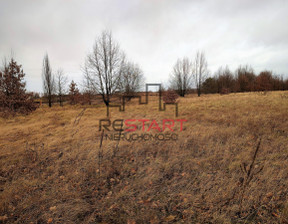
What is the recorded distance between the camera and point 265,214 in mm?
2389

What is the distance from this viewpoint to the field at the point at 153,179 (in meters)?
2.51

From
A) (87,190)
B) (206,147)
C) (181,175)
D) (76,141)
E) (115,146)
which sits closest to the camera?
(87,190)

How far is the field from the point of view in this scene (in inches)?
98.7

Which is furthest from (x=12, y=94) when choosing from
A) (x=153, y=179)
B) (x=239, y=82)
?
(x=239, y=82)

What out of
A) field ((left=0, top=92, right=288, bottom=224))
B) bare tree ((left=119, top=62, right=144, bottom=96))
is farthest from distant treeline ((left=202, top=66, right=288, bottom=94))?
field ((left=0, top=92, right=288, bottom=224))

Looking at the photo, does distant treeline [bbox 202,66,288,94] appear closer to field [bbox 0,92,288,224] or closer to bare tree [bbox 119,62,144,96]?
bare tree [bbox 119,62,144,96]

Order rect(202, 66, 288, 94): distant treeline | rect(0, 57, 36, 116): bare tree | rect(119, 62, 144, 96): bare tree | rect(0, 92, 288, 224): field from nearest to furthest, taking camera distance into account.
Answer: rect(0, 92, 288, 224): field, rect(0, 57, 36, 116): bare tree, rect(119, 62, 144, 96): bare tree, rect(202, 66, 288, 94): distant treeline

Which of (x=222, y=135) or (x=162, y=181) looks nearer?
(x=162, y=181)

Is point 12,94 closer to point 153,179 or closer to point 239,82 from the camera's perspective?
point 153,179

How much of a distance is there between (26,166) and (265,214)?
19.0ft

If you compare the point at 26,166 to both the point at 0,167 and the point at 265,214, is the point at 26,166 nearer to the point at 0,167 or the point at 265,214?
the point at 0,167

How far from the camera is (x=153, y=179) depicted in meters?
3.44

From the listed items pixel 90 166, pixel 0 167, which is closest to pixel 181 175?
pixel 90 166

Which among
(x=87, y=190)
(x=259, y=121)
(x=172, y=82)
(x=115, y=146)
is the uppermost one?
(x=172, y=82)
